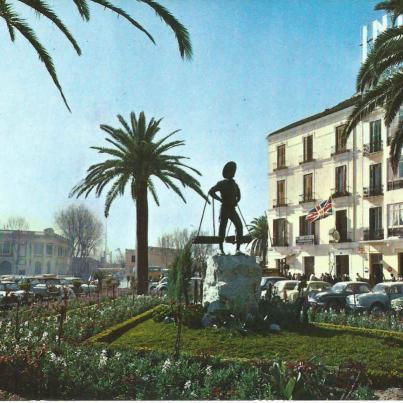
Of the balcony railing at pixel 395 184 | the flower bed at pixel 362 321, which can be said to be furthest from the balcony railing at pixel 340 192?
the flower bed at pixel 362 321

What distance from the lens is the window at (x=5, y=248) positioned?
274ft

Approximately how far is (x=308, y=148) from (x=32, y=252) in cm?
5271

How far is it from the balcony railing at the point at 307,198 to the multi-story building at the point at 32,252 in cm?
4465

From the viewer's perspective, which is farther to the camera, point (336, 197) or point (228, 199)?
point (336, 197)

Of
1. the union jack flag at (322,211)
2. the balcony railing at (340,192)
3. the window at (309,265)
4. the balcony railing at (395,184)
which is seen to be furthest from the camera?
the window at (309,265)

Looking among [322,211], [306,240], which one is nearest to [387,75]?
[322,211]

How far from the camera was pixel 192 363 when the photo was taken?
356 inches

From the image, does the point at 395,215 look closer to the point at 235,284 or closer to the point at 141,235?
the point at 141,235

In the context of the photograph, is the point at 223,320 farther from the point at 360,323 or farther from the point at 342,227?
the point at 342,227

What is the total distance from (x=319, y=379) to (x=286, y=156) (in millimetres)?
40410

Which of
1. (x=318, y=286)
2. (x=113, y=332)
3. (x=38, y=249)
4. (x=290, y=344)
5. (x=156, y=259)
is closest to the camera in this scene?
(x=290, y=344)

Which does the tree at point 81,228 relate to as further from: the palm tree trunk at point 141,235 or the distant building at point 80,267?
the palm tree trunk at point 141,235

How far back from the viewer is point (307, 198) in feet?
147

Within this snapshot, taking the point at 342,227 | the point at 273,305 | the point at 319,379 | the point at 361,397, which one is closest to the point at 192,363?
the point at 319,379
